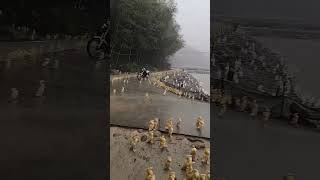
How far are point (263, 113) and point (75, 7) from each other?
43.1 inches

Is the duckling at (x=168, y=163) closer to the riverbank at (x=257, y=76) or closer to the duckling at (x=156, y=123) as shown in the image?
the duckling at (x=156, y=123)

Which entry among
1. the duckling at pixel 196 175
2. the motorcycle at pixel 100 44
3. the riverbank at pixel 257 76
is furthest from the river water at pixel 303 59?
the motorcycle at pixel 100 44

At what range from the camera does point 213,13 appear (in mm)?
1715

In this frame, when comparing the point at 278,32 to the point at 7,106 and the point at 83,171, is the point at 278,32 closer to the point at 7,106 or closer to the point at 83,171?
the point at 83,171

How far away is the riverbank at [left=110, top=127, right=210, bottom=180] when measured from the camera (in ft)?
6.31

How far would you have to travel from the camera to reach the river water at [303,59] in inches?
59.8

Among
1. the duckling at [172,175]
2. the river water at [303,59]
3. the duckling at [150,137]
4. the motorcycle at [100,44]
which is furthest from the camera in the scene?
the motorcycle at [100,44]

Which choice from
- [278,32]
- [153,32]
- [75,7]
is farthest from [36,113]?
[278,32]

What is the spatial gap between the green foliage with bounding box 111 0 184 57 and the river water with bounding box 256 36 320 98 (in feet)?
1.74

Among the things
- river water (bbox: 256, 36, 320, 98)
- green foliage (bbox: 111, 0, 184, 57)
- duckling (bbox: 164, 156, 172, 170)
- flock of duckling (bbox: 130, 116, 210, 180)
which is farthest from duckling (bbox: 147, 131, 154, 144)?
river water (bbox: 256, 36, 320, 98)

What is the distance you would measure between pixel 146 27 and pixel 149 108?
1.27 ft

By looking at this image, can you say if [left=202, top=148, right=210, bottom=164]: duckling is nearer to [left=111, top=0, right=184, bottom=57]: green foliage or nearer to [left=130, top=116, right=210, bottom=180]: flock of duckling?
[left=130, top=116, right=210, bottom=180]: flock of duckling

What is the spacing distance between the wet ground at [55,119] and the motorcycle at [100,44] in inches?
1.5

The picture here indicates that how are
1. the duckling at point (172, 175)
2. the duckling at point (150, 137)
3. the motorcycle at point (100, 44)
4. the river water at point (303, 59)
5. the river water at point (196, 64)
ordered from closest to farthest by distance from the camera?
the river water at point (303, 59) < the river water at point (196, 64) < the duckling at point (172, 175) < the duckling at point (150, 137) < the motorcycle at point (100, 44)
